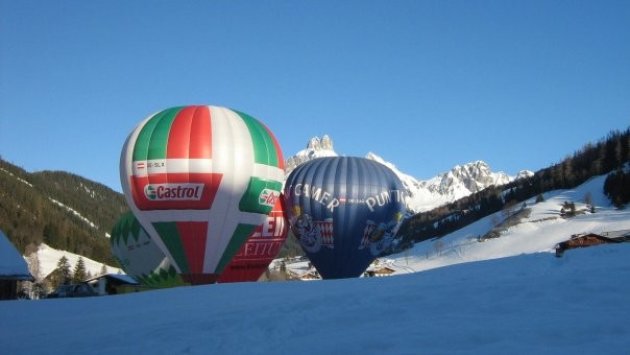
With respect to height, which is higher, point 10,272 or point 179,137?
point 179,137

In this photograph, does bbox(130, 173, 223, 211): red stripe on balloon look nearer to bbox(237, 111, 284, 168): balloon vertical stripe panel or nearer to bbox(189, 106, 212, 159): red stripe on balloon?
bbox(189, 106, 212, 159): red stripe on balloon

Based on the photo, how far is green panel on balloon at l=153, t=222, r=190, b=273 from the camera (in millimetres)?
25109

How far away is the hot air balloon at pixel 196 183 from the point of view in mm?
24828

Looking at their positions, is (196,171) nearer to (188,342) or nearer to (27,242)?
(188,342)

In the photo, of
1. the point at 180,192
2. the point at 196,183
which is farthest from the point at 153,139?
the point at 196,183

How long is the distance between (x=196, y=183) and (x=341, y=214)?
7.97 meters

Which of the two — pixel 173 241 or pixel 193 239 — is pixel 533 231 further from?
pixel 173 241

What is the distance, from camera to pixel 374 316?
1099 centimetres

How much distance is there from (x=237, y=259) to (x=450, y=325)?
1954cm

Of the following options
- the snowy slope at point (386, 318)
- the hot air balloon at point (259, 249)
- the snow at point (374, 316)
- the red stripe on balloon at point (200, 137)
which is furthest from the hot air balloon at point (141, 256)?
the snowy slope at point (386, 318)

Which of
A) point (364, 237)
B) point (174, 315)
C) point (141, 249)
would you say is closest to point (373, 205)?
point (364, 237)

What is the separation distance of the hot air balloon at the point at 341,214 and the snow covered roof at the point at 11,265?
14.9m

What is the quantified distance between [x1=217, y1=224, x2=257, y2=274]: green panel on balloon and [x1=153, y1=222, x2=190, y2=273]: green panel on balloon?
1.45 m

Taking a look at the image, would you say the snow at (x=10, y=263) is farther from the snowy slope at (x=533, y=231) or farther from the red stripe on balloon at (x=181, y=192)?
the snowy slope at (x=533, y=231)
